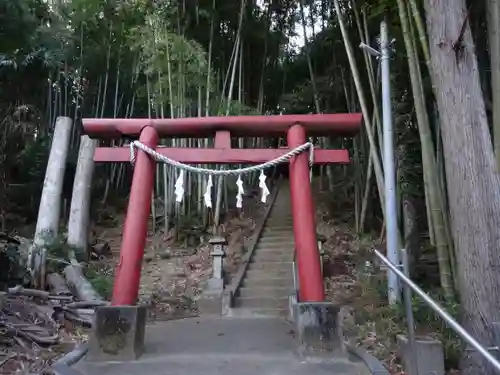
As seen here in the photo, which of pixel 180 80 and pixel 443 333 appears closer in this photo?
pixel 443 333

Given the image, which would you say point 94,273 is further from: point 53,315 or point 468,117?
point 468,117

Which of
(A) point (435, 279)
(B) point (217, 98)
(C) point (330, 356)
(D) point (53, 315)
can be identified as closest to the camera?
(C) point (330, 356)

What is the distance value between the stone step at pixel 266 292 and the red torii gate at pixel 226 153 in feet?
Result: 8.93

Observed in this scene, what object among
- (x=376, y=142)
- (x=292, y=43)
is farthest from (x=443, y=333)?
(x=292, y=43)

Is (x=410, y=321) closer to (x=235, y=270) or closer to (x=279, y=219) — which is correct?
(x=235, y=270)

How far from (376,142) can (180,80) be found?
365 centimetres

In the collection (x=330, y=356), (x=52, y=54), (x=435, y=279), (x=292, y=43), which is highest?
(x=292, y=43)

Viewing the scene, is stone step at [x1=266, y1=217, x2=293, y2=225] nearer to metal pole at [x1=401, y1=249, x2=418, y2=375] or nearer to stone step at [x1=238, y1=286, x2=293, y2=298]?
stone step at [x1=238, y1=286, x2=293, y2=298]

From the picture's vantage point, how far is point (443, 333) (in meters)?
4.29

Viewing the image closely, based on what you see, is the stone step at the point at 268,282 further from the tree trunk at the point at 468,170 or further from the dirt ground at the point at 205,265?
the tree trunk at the point at 468,170

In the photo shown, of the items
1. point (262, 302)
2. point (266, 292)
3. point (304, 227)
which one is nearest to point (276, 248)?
point (266, 292)

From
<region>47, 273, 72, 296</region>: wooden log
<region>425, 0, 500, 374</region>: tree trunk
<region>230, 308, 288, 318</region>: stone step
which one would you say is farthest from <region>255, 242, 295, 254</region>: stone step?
<region>425, 0, 500, 374</region>: tree trunk

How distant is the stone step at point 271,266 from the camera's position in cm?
824

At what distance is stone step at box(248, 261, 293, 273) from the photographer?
824 centimetres
